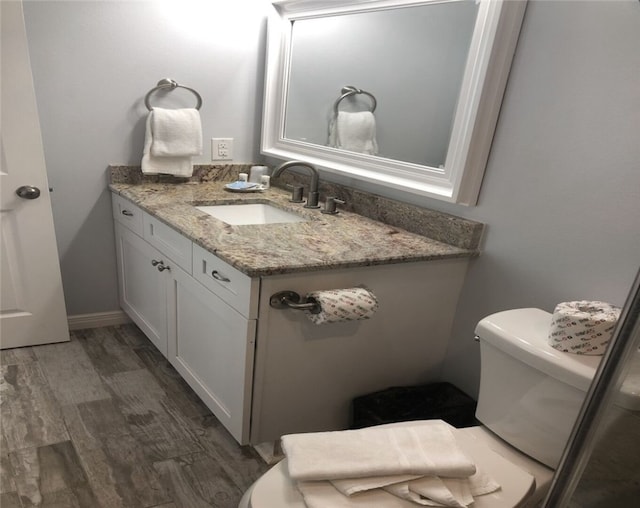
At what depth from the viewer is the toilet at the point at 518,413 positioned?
100 cm

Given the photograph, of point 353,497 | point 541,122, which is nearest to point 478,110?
point 541,122

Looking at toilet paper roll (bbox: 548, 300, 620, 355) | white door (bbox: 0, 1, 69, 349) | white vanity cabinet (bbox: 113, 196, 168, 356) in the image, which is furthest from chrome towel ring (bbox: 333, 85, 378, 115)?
white door (bbox: 0, 1, 69, 349)

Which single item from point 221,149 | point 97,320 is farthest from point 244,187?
point 97,320

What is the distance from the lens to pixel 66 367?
2031 mm

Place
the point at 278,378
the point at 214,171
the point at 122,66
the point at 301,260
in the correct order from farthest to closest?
the point at 214,171, the point at 122,66, the point at 278,378, the point at 301,260

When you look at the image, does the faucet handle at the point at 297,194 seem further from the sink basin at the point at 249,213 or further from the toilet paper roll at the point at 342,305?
the toilet paper roll at the point at 342,305

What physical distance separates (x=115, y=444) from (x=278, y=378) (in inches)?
26.2

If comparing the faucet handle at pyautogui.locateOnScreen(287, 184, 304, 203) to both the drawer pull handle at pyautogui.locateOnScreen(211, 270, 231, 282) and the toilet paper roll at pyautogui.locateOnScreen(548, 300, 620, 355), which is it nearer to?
the drawer pull handle at pyautogui.locateOnScreen(211, 270, 231, 282)

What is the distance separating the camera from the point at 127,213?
2.11 m

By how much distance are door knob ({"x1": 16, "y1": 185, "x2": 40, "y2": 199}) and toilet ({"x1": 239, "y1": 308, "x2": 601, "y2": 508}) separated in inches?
63.7

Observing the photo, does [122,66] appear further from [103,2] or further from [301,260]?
[301,260]

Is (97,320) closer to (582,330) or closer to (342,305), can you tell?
(342,305)

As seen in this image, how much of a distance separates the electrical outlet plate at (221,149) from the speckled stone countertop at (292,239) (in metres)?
0.36

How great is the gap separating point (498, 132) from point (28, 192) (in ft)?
6.14
